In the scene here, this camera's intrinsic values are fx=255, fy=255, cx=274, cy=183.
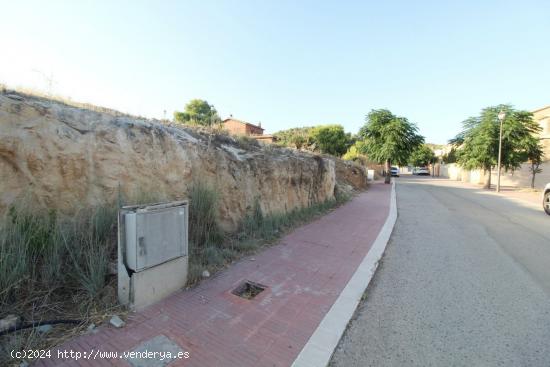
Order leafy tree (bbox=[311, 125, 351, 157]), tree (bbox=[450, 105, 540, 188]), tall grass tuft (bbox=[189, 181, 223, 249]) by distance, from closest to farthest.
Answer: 1. tall grass tuft (bbox=[189, 181, 223, 249])
2. tree (bbox=[450, 105, 540, 188])
3. leafy tree (bbox=[311, 125, 351, 157])

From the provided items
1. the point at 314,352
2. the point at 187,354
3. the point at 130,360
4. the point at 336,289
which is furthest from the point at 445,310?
the point at 130,360

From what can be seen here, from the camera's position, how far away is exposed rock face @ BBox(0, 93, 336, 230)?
287 centimetres

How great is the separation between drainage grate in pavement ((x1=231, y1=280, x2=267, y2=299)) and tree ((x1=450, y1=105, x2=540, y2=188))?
75.4 ft

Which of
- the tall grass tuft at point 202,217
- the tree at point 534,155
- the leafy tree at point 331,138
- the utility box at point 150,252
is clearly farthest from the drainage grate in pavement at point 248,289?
the leafy tree at point 331,138

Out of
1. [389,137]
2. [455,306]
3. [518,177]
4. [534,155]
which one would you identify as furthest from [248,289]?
[518,177]

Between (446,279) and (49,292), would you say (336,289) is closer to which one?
(446,279)

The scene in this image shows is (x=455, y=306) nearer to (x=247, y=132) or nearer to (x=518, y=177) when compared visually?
(x=247, y=132)

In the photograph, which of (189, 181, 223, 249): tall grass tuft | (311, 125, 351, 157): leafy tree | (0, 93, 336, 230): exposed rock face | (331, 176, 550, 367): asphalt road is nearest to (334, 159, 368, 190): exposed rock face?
(331, 176, 550, 367): asphalt road

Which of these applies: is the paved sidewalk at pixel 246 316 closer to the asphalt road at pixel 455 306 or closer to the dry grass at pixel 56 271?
the dry grass at pixel 56 271

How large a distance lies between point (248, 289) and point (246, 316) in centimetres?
68

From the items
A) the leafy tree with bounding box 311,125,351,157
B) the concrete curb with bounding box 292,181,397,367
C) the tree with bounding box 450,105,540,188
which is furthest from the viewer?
the leafy tree with bounding box 311,125,351,157

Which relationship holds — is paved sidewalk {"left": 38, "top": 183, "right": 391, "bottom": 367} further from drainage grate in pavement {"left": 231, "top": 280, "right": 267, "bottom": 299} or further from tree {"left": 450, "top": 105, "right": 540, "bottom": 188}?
tree {"left": 450, "top": 105, "right": 540, "bottom": 188}

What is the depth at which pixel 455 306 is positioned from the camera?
316 cm

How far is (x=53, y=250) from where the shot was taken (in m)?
2.78
